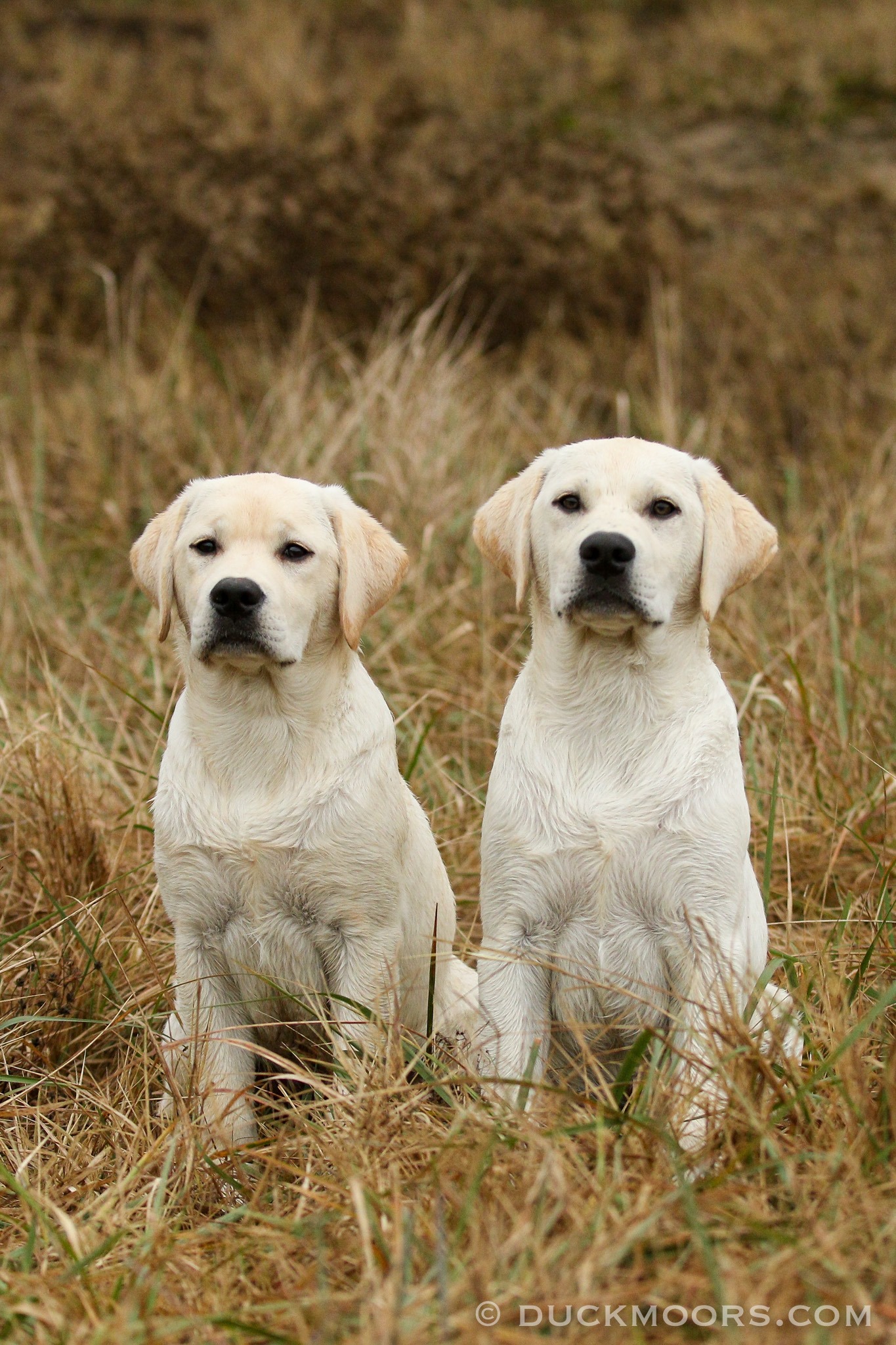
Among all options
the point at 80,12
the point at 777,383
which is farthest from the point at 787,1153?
the point at 80,12

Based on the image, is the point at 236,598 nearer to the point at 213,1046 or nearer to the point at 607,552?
the point at 607,552

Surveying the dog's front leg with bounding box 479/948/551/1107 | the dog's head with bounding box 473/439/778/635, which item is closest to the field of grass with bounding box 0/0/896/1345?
the dog's front leg with bounding box 479/948/551/1107

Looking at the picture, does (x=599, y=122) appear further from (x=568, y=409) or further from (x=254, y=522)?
(x=254, y=522)

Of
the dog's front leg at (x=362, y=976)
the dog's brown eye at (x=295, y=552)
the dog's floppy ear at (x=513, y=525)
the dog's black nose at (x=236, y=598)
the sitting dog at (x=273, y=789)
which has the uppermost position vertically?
the dog's floppy ear at (x=513, y=525)

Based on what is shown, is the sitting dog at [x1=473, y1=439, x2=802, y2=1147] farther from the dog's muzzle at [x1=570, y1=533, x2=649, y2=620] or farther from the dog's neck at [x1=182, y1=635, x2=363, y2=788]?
the dog's neck at [x1=182, y1=635, x2=363, y2=788]

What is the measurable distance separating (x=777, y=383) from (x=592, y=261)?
1.37 meters

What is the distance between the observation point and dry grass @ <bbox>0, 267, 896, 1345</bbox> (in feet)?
8.30

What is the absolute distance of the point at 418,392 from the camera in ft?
21.9

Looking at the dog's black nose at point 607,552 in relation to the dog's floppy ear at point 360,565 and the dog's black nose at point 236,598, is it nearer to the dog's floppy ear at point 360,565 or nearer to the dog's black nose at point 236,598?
the dog's floppy ear at point 360,565

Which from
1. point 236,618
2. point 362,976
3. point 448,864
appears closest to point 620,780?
point 362,976

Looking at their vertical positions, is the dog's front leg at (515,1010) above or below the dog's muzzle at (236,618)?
below

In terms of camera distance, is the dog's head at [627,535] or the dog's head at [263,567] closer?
the dog's head at [627,535]

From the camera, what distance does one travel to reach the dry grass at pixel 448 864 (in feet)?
8.30

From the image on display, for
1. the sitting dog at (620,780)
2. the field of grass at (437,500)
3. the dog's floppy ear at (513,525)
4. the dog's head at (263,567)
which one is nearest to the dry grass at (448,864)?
the field of grass at (437,500)
